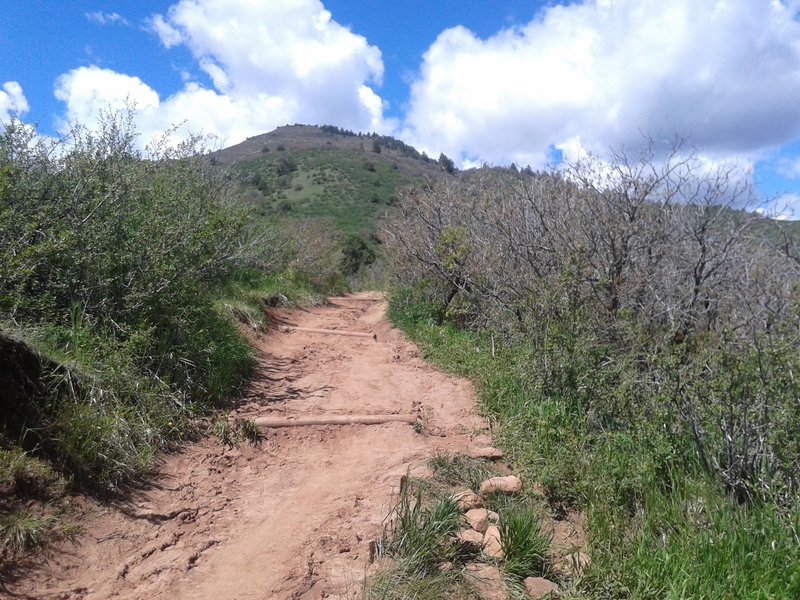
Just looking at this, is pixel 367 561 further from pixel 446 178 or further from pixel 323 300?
pixel 323 300

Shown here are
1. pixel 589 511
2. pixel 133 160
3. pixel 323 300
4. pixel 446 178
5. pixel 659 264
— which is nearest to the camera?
pixel 589 511

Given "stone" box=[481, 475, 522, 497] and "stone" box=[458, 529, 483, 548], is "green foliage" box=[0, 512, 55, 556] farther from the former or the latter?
"stone" box=[481, 475, 522, 497]

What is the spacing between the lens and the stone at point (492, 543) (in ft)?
11.9

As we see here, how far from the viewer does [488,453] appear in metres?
5.14

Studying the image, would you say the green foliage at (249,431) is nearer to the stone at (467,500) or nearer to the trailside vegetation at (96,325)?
the trailside vegetation at (96,325)

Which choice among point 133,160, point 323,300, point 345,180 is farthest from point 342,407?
point 345,180

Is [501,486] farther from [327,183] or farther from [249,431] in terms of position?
[327,183]

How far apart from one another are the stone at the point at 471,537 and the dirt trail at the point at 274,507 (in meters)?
0.52

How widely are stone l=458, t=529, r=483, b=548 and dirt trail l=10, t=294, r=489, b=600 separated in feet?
1.71

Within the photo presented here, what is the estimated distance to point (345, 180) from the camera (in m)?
51.4

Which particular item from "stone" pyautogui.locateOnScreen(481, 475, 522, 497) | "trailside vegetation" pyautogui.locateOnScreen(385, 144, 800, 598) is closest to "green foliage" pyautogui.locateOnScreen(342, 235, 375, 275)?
"trailside vegetation" pyautogui.locateOnScreen(385, 144, 800, 598)

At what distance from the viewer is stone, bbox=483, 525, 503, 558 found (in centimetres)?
361

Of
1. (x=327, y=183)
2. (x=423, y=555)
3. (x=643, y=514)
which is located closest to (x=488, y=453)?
(x=643, y=514)

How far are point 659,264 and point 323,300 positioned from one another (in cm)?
1029
